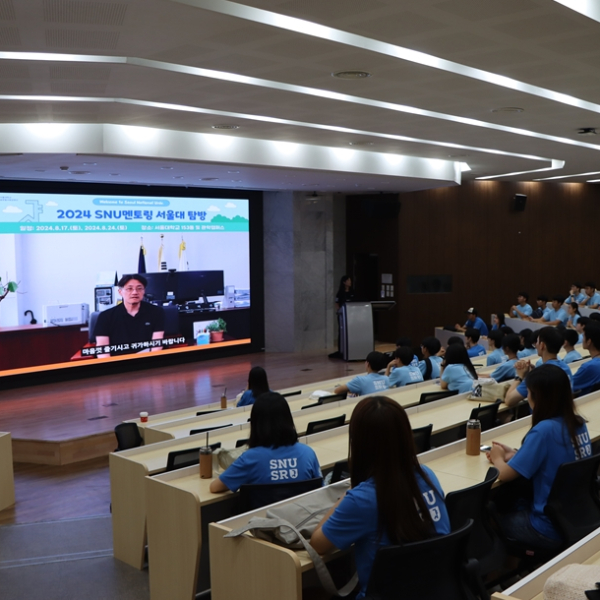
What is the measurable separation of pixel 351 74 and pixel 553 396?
2.88m

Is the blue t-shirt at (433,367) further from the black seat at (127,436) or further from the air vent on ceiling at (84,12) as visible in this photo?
the air vent on ceiling at (84,12)

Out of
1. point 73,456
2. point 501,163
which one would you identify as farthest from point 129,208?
point 501,163

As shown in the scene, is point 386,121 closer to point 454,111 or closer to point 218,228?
point 454,111

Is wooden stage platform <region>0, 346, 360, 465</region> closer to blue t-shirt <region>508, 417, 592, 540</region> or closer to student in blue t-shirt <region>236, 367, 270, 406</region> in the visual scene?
student in blue t-shirt <region>236, 367, 270, 406</region>

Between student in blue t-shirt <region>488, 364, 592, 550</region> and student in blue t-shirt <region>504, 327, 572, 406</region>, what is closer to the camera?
student in blue t-shirt <region>488, 364, 592, 550</region>

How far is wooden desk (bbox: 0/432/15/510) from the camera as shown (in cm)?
600

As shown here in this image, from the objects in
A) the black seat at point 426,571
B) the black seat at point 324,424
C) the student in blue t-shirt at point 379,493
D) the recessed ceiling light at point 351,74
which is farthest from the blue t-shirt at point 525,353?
the student in blue t-shirt at point 379,493

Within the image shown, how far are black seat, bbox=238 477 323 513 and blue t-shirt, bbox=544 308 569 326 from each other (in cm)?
943

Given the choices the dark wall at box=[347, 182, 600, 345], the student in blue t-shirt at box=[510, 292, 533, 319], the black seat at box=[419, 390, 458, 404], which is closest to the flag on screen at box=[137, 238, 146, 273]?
the dark wall at box=[347, 182, 600, 345]

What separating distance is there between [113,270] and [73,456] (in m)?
4.22

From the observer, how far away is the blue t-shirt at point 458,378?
612 cm

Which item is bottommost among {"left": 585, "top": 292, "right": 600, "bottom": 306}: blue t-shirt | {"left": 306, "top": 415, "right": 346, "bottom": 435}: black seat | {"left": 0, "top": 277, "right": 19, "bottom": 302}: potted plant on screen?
{"left": 306, "top": 415, "right": 346, "bottom": 435}: black seat

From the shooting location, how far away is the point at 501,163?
1153 cm

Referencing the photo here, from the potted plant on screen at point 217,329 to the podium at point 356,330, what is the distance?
2.12 m
